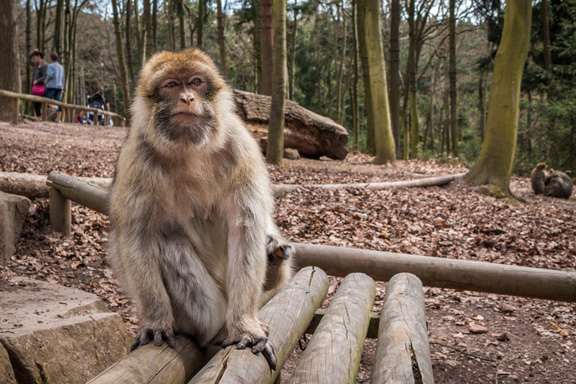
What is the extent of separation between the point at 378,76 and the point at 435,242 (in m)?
6.61

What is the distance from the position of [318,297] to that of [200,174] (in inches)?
50.8

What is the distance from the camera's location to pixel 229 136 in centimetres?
283

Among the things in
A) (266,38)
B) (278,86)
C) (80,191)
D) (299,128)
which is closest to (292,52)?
(266,38)

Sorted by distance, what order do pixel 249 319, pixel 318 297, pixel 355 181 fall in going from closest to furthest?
pixel 249 319
pixel 318 297
pixel 355 181

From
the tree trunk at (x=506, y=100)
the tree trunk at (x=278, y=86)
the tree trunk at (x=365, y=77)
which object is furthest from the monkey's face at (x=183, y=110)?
the tree trunk at (x=365, y=77)

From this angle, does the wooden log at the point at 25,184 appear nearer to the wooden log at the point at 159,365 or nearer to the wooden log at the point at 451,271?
the wooden log at the point at 451,271

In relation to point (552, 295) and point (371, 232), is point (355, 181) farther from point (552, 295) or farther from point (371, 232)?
point (552, 295)

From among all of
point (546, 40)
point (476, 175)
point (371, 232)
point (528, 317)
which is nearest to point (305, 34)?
point (546, 40)

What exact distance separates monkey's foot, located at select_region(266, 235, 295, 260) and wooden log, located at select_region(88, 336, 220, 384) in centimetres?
67

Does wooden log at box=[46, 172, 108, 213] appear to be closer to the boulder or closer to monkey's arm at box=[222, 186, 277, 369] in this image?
monkey's arm at box=[222, 186, 277, 369]

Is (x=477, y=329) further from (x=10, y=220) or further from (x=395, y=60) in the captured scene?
(x=395, y=60)

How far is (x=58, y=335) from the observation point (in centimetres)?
281

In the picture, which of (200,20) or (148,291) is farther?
(200,20)

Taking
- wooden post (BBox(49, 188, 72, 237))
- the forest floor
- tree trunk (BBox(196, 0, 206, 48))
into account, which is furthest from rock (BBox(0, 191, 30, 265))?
tree trunk (BBox(196, 0, 206, 48))
